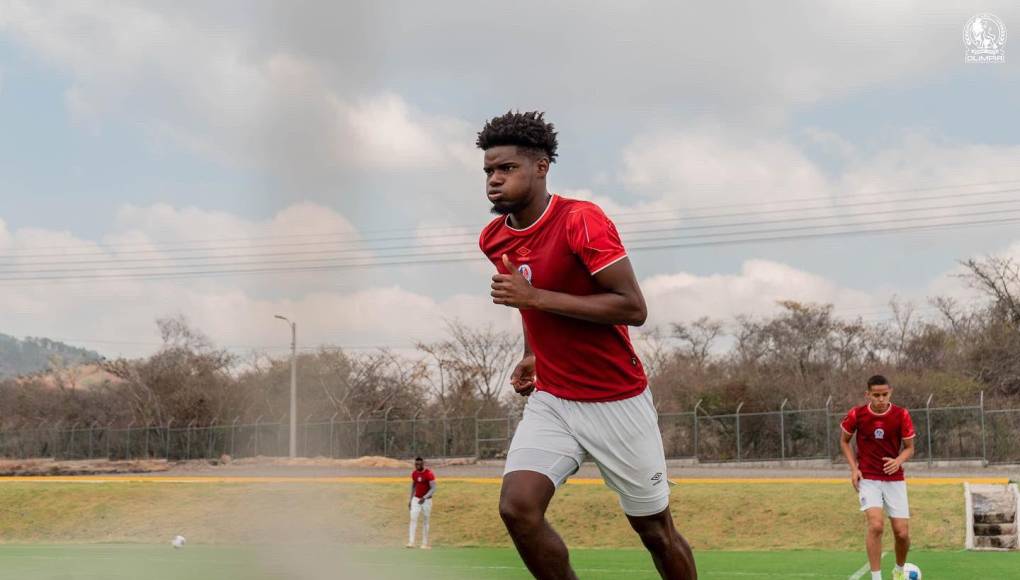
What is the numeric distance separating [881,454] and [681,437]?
33.3 m

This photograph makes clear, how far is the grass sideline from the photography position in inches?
890

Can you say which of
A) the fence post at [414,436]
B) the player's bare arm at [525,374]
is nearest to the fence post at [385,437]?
the fence post at [414,436]

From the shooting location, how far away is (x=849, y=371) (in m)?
→ 55.6

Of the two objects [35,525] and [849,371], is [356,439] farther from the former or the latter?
[849,371]

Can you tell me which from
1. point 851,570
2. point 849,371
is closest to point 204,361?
point 849,371

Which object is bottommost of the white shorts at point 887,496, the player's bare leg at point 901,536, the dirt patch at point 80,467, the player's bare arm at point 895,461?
the dirt patch at point 80,467

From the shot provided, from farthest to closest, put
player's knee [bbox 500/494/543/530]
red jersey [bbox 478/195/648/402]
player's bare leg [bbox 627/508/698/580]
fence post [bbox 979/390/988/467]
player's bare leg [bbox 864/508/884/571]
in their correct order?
1. fence post [bbox 979/390/988/467]
2. player's bare leg [bbox 864/508/884/571]
3. player's bare leg [bbox 627/508/698/580]
4. red jersey [bbox 478/195/648/402]
5. player's knee [bbox 500/494/543/530]

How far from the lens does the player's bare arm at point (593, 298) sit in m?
5.39

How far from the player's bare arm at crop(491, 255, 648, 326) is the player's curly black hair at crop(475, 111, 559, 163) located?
0.71 meters

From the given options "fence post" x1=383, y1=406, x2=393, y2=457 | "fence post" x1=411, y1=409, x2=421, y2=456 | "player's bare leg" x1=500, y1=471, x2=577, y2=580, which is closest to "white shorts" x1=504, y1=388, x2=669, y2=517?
"player's bare leg" x1=500, y1=471, x2=577, y2=580

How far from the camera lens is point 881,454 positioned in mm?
11797

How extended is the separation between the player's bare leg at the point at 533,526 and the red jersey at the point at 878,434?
267 inches

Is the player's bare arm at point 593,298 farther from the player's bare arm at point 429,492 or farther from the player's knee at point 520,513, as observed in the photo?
the player's bare arm at point 429,492

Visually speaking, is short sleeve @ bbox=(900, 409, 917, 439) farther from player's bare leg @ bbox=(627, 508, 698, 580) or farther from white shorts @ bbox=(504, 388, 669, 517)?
white shorts @ bbox=(504, 388, 669, 517)
